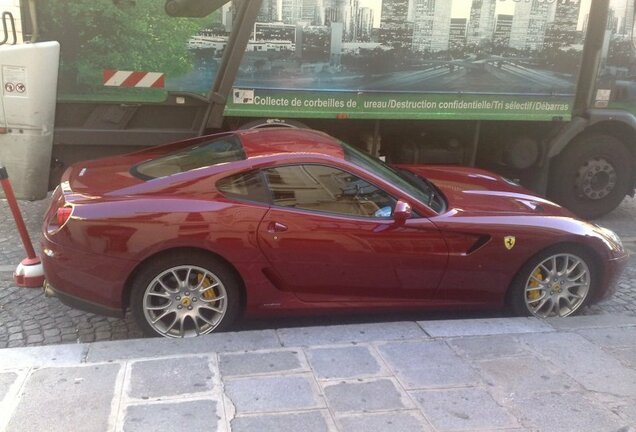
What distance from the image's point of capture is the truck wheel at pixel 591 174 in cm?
712

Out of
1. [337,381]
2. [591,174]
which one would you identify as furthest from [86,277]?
[591,174]

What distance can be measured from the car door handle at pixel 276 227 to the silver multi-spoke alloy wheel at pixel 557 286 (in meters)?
1.77

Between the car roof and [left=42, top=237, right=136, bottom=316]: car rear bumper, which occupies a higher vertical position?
the car roof

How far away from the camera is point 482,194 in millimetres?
4387

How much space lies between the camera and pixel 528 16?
6.47 metres

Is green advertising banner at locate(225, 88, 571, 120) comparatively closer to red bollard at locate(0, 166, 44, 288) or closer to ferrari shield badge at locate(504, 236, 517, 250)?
red bollard at locate(0, 166, 44, 288)

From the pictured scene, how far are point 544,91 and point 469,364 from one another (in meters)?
4.51

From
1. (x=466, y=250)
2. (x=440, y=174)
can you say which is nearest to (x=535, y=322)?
(x=466, y=250)

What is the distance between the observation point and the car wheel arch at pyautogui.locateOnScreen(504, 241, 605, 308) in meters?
4.01

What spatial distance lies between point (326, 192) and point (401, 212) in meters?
0.51

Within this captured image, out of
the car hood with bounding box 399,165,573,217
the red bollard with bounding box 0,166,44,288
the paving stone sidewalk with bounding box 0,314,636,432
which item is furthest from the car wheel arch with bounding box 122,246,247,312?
the car hood with bounding box 399,165,573,217

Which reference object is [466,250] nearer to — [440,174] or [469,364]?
[469,364]

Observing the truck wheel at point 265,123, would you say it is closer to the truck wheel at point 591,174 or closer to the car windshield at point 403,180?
the car windshield at point 403,180

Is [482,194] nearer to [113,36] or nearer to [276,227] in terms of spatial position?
[276,227]
